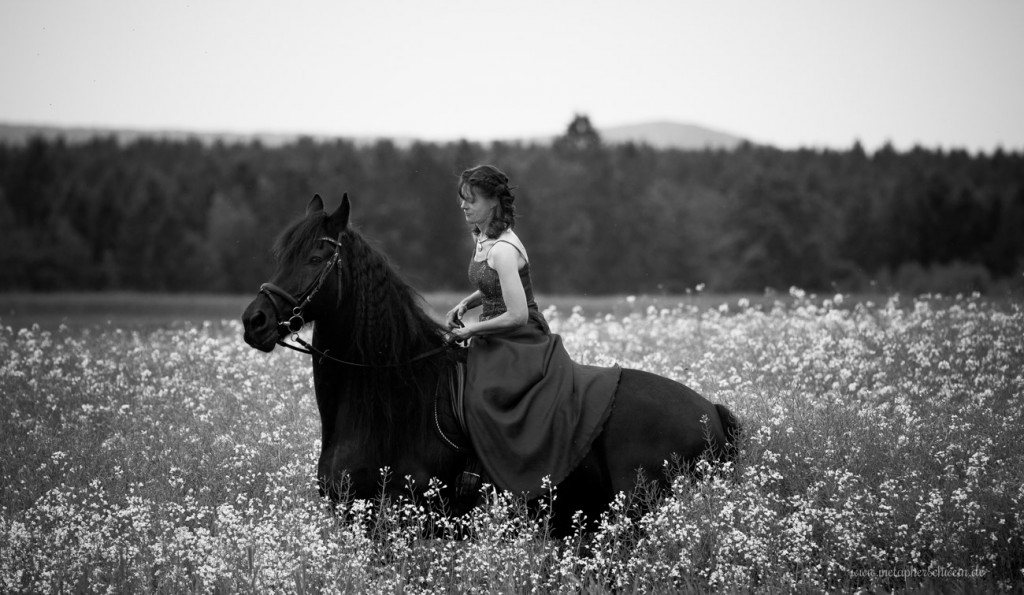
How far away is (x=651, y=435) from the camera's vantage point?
7262mm

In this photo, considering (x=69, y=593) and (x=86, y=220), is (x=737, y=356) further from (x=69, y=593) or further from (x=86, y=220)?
(x=86, y=220)

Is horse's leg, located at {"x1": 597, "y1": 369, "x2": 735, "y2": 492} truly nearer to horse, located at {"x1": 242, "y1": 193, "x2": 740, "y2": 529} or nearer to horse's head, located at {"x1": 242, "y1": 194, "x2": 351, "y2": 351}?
horse, located at {"x1": 242, "y1": 193, "x2": 740, "y2": 529}

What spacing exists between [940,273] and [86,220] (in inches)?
3189

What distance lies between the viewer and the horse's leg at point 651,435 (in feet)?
23.8

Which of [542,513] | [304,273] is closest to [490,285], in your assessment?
[304,273]

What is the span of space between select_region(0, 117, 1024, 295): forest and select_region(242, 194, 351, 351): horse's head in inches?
2736

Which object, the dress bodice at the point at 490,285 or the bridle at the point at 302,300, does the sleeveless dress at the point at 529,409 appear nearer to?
the dress bodice at the point at 490,285

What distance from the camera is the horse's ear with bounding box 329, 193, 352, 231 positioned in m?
6.95

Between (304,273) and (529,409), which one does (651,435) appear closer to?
(529,409)

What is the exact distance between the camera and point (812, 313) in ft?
59.6

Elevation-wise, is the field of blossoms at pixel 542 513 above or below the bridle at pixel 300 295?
below

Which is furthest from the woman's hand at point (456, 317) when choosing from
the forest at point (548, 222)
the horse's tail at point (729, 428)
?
the forest at point (548, 222)

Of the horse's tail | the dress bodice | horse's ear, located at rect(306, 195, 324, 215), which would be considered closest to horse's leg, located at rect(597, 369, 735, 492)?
the horse's tail

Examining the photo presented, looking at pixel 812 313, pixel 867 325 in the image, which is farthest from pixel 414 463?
pixel 812 313
